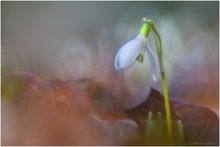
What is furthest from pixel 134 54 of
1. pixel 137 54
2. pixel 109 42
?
pixel 109 42

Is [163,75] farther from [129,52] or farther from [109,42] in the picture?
[109,42]

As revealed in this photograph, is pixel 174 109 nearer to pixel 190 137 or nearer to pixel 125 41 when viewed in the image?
pixel 190 137

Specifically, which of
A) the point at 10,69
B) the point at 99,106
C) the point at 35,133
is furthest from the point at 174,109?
the point at 10,69

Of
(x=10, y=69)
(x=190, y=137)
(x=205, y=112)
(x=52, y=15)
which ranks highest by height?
(x=52, y=15)
